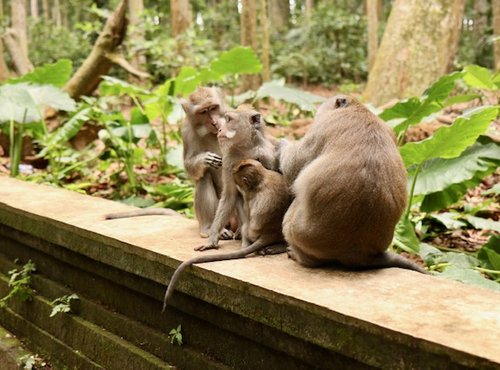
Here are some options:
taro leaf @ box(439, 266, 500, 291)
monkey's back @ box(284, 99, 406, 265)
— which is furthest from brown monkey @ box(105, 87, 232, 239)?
taro leaf @ box(439, 266, 500, 291)

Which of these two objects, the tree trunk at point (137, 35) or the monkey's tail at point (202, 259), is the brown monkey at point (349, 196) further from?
the tree trunk at point (137, 35)

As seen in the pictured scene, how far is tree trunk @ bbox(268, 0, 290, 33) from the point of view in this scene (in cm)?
2675

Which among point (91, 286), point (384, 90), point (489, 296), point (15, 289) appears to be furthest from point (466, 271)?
point (384, 90)

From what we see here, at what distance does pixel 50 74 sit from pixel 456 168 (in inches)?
180

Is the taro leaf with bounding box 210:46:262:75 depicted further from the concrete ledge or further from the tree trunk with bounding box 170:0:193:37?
the tree trunk with bounding box 170:0:193:37

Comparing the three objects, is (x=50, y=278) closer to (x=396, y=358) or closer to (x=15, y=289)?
Answer: (x=15, y=289)

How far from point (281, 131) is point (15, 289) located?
4.49m

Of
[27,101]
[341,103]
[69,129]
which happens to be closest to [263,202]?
[341,103]

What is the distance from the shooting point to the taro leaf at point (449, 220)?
16.1ft

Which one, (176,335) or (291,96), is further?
(291,96)

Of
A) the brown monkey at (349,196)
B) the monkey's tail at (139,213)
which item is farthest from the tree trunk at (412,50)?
the brown monkey at (349,196)

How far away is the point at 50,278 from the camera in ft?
13.5

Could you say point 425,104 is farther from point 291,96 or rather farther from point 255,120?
point 291,96

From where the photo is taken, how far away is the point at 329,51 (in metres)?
21.2
